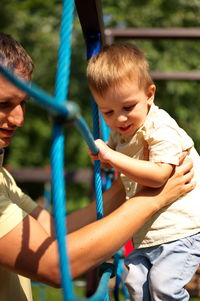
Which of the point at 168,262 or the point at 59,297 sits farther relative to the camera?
the point at 59,297

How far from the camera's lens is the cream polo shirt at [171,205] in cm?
140

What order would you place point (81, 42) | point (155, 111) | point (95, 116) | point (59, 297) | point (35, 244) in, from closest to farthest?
1. point (35, 244)
2. point (155, 111)
3. point (95, 116)
4. point (59, 297)
5. point (81, 42)

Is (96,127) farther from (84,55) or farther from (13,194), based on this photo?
(84,55)

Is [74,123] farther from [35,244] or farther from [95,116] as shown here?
[95,116]

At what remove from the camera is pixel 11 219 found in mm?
1371

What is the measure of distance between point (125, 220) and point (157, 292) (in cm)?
23

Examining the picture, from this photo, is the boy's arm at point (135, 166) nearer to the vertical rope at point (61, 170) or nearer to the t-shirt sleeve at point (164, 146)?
the t-shirt sleeve at point (164, 146)

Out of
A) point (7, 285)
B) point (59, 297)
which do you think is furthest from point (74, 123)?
point (59, 297)

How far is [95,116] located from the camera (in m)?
1.63

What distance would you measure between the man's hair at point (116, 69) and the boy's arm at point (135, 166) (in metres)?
0.15

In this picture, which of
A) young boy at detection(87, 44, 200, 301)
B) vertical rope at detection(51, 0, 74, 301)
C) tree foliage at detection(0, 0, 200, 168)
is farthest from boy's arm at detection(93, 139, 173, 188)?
tree foliage at detection(0, 0, 200, 168)


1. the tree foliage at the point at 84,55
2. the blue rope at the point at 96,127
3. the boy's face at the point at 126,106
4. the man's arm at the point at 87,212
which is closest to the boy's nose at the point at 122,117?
the boy's face at the point at 126,106

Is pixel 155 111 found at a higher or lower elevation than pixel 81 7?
lower

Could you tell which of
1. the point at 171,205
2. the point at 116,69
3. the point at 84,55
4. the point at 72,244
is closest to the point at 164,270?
the point at 171,205
